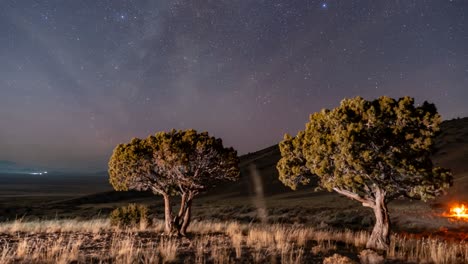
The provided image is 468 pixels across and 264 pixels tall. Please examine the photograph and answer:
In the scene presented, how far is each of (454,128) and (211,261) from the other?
10350cm

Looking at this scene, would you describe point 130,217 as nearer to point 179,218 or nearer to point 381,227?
point 179,218

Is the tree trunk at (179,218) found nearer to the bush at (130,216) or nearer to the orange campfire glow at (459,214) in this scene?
the bush at (130,216)

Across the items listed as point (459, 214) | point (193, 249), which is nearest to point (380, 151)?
point (193, 249)

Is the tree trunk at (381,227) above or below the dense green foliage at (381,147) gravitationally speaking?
below

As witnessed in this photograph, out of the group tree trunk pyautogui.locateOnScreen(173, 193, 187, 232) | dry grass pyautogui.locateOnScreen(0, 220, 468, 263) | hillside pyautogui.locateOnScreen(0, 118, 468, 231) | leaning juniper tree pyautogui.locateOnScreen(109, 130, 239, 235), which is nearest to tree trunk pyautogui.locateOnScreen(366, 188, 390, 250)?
dry grass pyautogui.locateOnScreen(0, 220, 468, 263)

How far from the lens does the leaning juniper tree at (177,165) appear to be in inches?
685

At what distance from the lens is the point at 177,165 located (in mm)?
17438

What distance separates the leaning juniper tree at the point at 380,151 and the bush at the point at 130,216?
42.0 feet

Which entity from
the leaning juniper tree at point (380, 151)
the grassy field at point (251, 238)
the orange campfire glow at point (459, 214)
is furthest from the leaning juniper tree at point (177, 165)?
the orange campfire glow at point (459, 214)

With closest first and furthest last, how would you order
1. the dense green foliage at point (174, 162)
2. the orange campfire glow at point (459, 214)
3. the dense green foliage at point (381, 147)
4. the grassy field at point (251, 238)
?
1. the grassy field at point (251, 238)
2. the dense green foliage at point (381, 147)
3. the dense green foliage at point (174, 162)
4. the orange campfire glow at point (459, 214)

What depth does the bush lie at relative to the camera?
72.8ft

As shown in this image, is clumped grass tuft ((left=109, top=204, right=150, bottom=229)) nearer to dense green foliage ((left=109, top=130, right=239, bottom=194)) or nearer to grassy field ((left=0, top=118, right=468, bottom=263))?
grassy field ((left=0, top=118, right=468, bottom=263))

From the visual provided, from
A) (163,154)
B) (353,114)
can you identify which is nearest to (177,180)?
(163,154)

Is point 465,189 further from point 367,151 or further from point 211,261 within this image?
point 211,261
